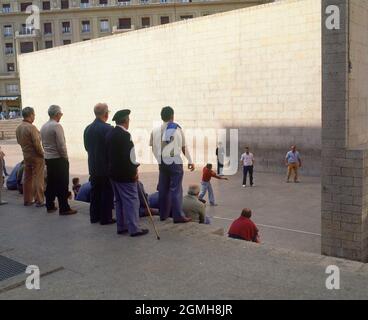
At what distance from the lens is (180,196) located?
6.23 meters

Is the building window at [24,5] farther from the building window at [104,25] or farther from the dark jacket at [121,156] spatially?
the dark jacket at [121,156]

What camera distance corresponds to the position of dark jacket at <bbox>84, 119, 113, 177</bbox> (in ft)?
20.3

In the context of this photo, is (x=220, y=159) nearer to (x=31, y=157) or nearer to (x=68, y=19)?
(x=31, y=157)

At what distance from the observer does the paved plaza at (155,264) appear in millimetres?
4023

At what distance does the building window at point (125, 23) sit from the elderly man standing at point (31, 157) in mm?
51034

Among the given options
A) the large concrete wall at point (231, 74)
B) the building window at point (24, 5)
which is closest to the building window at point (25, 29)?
the building window at point (24, 5)

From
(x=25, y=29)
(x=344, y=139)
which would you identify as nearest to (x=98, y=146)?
(x=344, y=139)

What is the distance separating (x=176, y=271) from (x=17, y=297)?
1520 millimetres

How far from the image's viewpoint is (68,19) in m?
57.0

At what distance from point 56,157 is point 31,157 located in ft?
3.10

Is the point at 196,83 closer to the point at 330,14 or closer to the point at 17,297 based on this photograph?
the point at 330,14

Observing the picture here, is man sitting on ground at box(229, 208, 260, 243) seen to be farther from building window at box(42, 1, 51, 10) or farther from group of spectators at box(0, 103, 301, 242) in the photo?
building window at box(42, 1, 51, 10)

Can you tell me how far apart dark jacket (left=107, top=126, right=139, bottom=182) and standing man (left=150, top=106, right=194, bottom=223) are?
567 mm

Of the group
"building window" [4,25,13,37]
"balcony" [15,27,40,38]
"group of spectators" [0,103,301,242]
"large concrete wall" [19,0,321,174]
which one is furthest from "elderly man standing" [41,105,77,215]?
"building window" [4,25,13,37]
